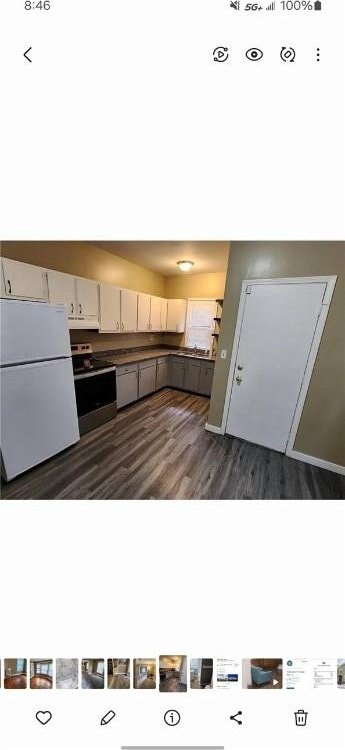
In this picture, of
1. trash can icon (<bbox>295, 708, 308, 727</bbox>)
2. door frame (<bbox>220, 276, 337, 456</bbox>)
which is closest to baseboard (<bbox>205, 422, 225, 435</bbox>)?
door frame (<bbox>220, 276, 337, 456</bbox>)

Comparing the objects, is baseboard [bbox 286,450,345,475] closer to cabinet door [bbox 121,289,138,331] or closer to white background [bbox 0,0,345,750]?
white background [bbox 0,0,345,750]

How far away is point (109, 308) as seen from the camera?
9.04 ft

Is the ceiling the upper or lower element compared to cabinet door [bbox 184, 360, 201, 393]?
upper

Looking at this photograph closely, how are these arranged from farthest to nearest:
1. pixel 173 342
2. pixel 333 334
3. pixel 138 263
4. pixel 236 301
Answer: pixel 173 342
pixel 138 263
pixel 236 301
pixel 333 334

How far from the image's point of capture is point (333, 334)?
1.73 meters

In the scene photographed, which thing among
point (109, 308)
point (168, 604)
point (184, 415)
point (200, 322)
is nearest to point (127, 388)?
point (184, 415)

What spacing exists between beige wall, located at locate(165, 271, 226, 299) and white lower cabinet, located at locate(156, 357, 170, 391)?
4.43 feet

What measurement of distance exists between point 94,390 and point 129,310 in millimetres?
1402

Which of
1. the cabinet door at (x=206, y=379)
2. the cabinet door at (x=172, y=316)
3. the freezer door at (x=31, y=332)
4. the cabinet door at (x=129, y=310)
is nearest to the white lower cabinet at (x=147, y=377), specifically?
the cabinet door at (x=129, y=310)

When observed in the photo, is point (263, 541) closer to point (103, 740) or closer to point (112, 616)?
point (112, 616)

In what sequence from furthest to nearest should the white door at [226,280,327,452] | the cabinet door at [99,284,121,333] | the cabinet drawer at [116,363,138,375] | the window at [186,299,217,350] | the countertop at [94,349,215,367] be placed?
1. the window at [186,299,217,350]
2. the countertop at [94,349,215,367]
3. the cabinet drawer at [116,363,138,375]
4. the cabinet door at [99,284,121,333]
5. the white door at [226,280,327,452]

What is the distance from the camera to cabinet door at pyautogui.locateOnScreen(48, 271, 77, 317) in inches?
78.0
